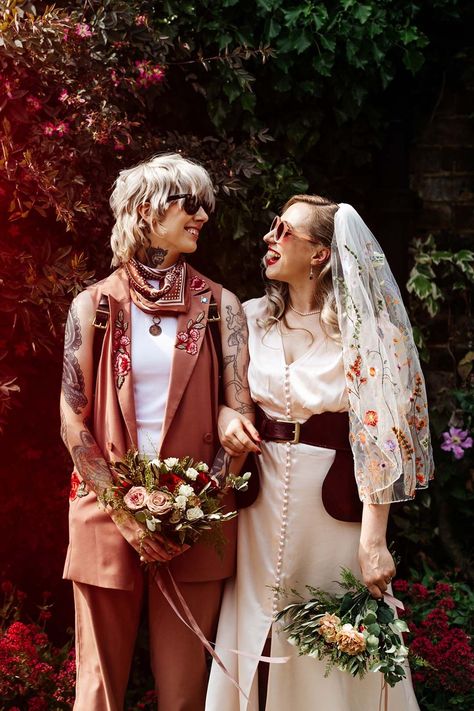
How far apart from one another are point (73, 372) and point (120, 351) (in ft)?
0.54

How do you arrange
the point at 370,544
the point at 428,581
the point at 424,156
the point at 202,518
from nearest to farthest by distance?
the point at 202,518, the point at 370,544, the point at 428,581, the point at 424,156

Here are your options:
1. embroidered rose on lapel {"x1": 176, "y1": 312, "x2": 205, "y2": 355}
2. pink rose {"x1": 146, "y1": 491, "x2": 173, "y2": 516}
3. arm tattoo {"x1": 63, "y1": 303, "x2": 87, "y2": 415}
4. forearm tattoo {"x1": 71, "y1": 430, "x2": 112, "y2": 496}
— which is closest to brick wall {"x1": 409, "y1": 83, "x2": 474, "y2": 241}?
embroidered rose on lapel {"x1": 176, "y1": 312, "x2": 205, "y2": 355}

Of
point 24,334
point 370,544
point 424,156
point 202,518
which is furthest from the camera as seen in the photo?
point 424,156

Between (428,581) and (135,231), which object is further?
(428,581)

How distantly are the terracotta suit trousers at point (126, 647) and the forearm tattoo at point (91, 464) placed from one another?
33 centimetres

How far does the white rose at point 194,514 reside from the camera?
101 inches

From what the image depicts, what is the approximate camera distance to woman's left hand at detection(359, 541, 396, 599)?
9.16 ft

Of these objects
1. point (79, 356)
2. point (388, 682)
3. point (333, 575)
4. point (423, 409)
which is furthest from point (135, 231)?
point (388, 682)

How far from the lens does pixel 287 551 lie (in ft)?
9.66

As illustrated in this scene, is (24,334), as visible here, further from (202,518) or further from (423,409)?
(423,409)

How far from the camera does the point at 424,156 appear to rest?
4434 millimetres

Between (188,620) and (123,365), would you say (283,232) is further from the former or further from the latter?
(188,620)

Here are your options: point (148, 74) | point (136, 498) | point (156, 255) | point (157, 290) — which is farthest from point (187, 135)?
point (136, 498)

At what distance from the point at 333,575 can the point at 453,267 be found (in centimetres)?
194
